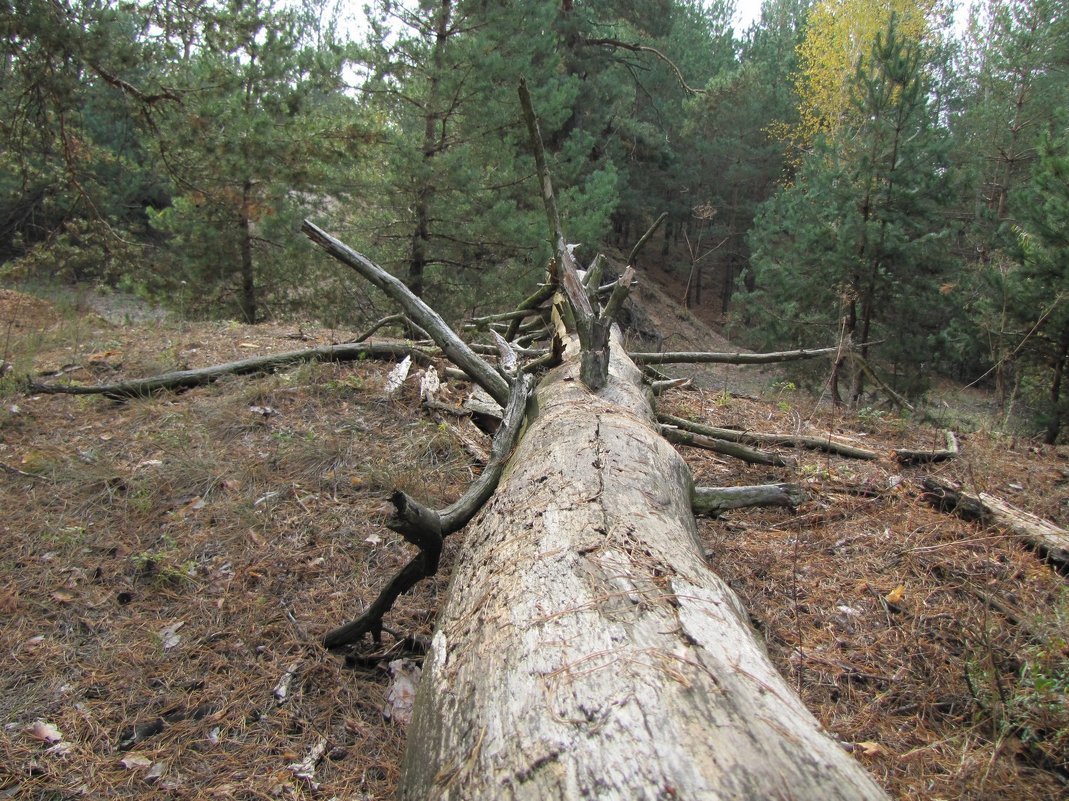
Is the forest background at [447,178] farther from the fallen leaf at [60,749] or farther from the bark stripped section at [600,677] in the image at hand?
the fallen leaf at [60,749]

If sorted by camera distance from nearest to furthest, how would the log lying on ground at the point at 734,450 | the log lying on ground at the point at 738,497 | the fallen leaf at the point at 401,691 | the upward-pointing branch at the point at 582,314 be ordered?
1. the fallen leaf at the point at 401,691
2. the log lying on ground at the point at 738,497
3. the upward-pointing branch at the point at 582,314
4. the log lying on ground at the point at 734,450

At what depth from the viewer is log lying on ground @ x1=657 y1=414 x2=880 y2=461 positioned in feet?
13.8

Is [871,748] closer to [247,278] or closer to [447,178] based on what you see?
[447,178]

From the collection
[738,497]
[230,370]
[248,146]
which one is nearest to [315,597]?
[738,497]

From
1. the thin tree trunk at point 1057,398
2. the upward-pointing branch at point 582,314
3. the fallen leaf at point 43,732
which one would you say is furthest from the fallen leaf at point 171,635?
the thin tree trunk at point 1057,398

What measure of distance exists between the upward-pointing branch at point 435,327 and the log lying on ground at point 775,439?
136cm

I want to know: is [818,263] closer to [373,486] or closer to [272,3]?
[272,3]

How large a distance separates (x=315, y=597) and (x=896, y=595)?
2.32m

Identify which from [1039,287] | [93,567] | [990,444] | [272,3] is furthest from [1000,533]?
[272,3]

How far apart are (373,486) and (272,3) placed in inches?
258

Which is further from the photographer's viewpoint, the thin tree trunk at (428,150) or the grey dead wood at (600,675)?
the thin tree trunk at (428,150)

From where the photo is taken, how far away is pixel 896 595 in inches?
101

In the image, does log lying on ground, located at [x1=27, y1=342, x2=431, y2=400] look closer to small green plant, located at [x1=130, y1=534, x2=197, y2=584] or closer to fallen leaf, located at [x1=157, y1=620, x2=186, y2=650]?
small green plant, located at [x1=130, y1=534, x2=197, y2=584]

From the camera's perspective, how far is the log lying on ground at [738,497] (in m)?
2.73
